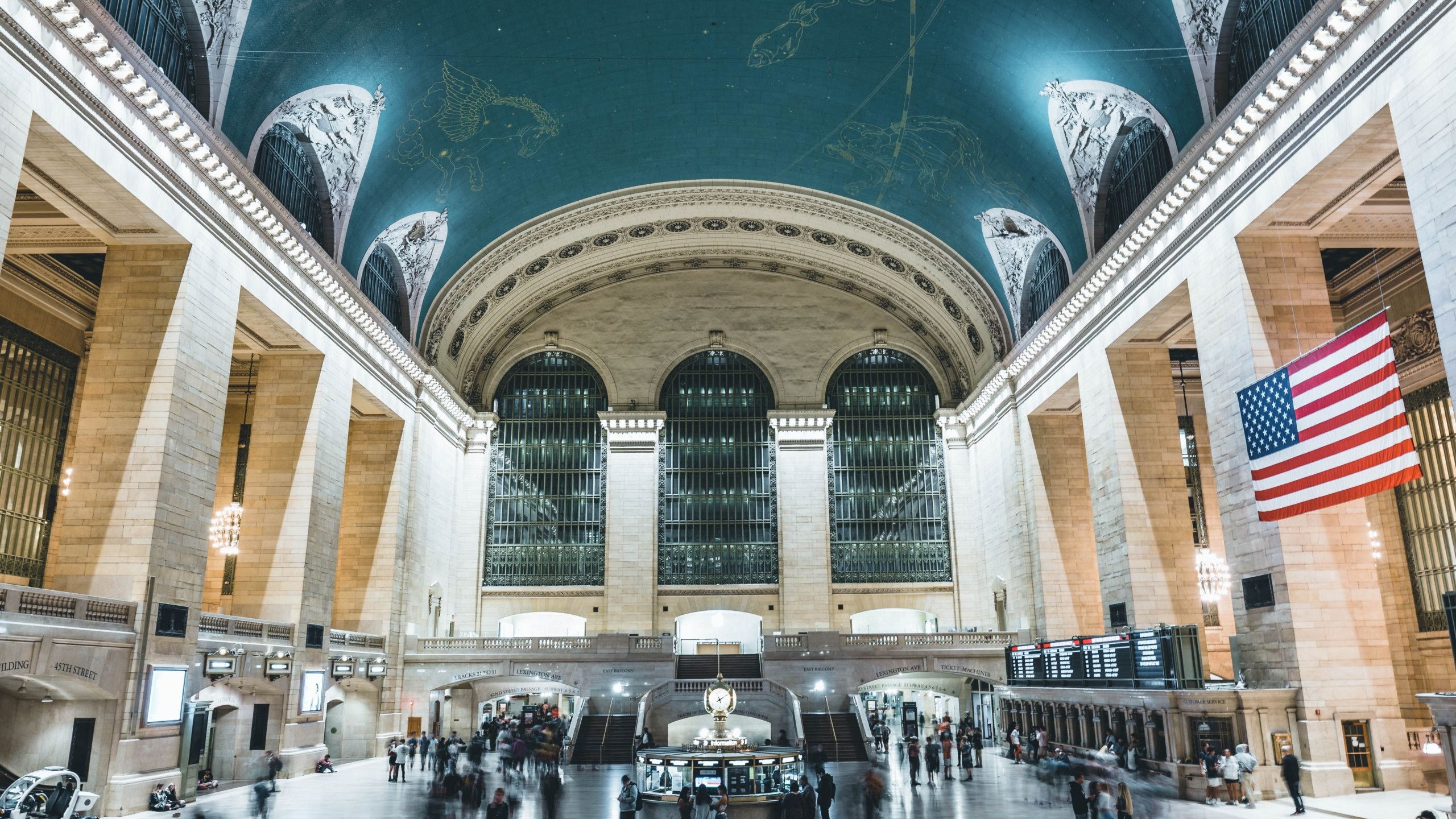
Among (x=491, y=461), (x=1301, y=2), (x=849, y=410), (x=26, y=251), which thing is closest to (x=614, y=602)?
(x=491, y=461)

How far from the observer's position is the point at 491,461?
35.9 m

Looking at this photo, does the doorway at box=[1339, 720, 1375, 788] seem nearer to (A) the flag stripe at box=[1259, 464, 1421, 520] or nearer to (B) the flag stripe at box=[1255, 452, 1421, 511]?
(A) the flag stripe at box=[1259, 464, 1421, 520]

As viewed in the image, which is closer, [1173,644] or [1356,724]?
[1356,724]

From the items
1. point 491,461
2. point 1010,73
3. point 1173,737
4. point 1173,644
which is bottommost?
point 1173,737

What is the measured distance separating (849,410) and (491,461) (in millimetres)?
13596

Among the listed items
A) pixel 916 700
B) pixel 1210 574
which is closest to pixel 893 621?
pixel 916 700

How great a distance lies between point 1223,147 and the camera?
1727cm

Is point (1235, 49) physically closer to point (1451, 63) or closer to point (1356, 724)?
point (1451, 63)

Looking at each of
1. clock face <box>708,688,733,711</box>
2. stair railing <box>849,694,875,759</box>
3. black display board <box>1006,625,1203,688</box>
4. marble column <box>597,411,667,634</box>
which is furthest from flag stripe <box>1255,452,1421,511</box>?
marble column <box>597,411,667,634</box>

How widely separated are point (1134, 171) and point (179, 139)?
761 inches

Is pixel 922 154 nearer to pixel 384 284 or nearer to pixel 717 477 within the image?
pixel 717 477

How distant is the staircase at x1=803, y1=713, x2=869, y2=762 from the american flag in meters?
11.9

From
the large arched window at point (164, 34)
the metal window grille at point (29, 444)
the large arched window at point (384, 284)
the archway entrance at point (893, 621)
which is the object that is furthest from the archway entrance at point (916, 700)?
the large arched window at point (164, 34)

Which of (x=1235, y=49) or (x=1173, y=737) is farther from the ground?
(x=1235, y=49)
